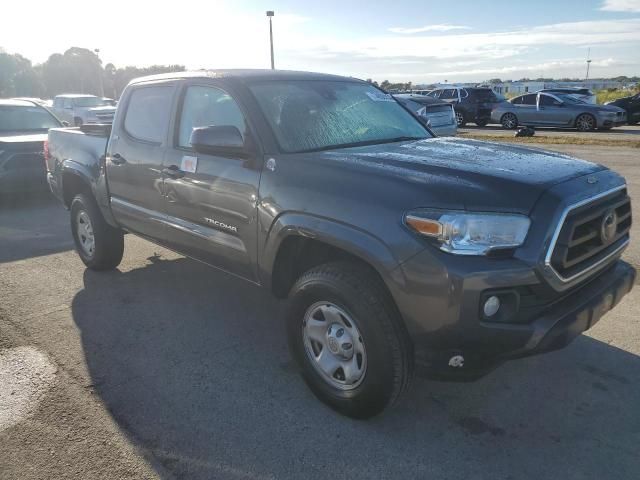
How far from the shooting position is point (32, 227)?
292 inches

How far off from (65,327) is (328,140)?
8.33 feet

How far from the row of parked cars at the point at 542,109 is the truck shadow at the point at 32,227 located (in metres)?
11.6

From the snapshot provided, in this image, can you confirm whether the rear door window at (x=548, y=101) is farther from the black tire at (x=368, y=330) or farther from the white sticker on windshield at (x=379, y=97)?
the black tire at (x=368, y=330)

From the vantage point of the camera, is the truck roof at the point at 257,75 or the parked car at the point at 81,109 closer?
the truck roof at the point at 257,75

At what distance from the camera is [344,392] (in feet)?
9.82

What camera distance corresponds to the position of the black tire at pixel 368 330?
8.80 ft

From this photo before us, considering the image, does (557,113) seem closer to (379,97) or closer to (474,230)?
(379,97)

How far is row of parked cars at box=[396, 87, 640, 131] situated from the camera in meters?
18.9

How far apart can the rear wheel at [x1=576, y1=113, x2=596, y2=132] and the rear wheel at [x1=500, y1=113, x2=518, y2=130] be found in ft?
7.87

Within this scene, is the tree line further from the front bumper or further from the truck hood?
the front bumper

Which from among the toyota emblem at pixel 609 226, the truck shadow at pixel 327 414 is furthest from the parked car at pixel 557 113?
the toyota emblem at pixel 609 226

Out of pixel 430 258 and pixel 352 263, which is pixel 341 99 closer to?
pixel 352 263

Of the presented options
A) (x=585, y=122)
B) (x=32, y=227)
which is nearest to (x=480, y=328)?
(x=32, y=227)

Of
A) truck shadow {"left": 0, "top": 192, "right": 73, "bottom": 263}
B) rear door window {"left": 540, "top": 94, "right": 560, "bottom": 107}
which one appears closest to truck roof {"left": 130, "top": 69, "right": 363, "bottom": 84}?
truck shadow {"left": 0, "top": 192, "right": 73, "bottom": 263}
